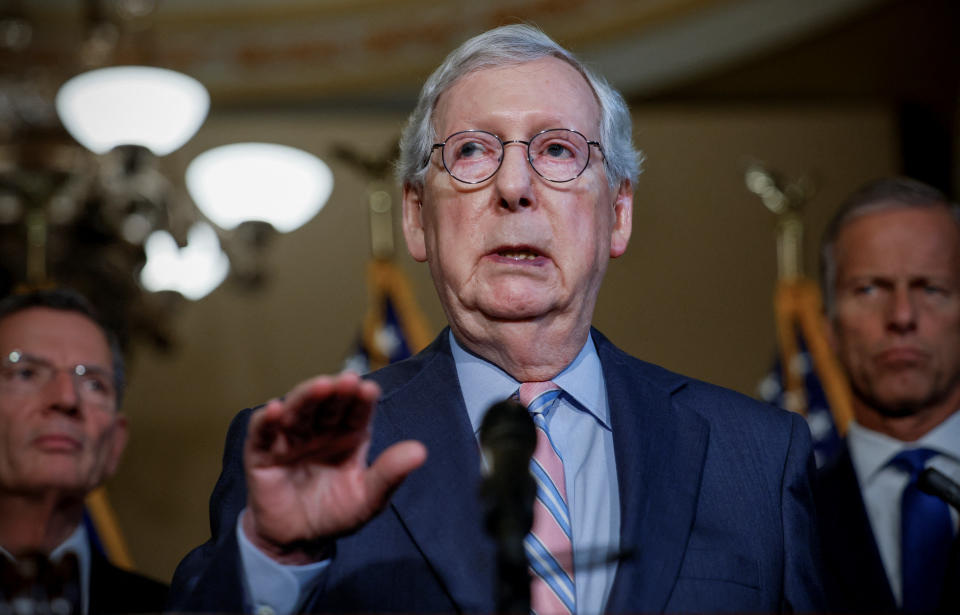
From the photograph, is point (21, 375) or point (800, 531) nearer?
point (800, 531)

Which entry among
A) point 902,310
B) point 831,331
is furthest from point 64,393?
point 902,310

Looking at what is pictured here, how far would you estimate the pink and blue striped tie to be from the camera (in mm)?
1652

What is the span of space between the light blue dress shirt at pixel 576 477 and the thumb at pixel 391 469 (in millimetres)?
173

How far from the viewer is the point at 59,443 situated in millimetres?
2568

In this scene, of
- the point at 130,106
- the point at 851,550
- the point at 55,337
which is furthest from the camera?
the point at 130,106

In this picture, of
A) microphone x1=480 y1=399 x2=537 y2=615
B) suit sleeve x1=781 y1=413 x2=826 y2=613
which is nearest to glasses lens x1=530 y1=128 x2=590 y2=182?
suit sleeve x1=781 y1=413 x2=826 y2=613

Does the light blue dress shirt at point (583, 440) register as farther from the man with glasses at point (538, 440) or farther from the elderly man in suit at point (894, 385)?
the elderly man in suit at point (894, 385)

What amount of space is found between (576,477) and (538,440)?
13 cm

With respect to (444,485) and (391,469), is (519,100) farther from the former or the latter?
(391,469)

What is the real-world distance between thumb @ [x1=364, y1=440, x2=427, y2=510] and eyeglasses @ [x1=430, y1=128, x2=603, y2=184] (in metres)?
0.68

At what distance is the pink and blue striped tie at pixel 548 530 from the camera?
65.1 inches

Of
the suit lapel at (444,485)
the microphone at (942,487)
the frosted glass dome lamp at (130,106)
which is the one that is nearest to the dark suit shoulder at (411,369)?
the suit lapel at (444,485)

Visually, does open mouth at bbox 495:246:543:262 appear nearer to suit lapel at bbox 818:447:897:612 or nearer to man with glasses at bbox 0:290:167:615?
suit lapel at bbox 818:447:897:612

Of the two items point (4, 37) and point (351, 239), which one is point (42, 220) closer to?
point (4, 37)
